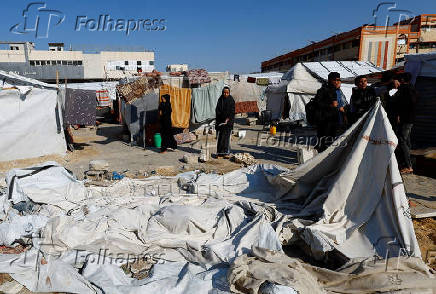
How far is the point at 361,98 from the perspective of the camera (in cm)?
554

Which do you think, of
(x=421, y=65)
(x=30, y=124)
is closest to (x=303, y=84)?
(x=421, y=65)

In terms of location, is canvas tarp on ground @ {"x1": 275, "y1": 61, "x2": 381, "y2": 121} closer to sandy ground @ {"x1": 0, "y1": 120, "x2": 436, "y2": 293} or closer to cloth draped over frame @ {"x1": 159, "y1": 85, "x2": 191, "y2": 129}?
sandy ground @ {"x1": 0, "y1": 120, "x2": 436, "y2": 293}

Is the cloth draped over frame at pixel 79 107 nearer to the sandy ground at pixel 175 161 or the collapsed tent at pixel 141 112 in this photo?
the sandy ground at pixel 175 161

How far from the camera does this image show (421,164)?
6.20m

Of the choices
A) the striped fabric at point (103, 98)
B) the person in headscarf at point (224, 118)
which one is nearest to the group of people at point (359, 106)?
the person in headscarf at point (224, 118)

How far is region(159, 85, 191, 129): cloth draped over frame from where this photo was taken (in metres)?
10.3

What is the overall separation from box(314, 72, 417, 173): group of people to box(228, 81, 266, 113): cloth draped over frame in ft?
32.7

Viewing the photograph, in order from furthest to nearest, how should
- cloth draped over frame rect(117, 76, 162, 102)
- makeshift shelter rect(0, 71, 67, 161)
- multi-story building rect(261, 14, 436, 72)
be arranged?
multi-story building rect(261, 14, 436, 72) < cloth draped over frame rect(117, 76, 162, 102) < makeshift shelter rect(0, 71, 67, 161)

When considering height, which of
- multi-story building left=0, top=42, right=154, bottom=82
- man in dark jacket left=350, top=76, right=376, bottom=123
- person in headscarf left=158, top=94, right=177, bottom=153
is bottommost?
person in headscarf left=158, top=94, right=177, bottom=153

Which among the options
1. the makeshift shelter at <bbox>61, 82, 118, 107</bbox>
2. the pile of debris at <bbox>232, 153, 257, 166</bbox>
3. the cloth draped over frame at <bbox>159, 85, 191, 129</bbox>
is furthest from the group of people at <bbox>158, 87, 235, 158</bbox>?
the makeshift shelter at <bbox>61, 82, 118, 107</bbox>

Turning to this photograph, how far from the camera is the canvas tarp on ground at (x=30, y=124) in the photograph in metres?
7.68

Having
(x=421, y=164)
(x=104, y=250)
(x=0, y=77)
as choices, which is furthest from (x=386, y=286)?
(x=0, y=77)

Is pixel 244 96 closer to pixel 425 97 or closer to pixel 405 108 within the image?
pixel 425 97

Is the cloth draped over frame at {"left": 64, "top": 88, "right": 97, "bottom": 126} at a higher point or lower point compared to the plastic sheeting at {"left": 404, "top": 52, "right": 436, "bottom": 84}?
lower
